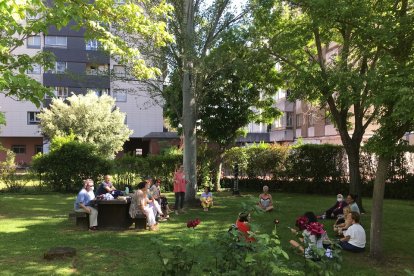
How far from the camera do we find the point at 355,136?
15.9 meters

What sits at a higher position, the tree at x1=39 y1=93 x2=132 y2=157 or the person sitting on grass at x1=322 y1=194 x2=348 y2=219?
the tree at x1=39 y1=93 x2=132 y2=157

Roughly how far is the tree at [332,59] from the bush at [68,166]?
1072 centimetres

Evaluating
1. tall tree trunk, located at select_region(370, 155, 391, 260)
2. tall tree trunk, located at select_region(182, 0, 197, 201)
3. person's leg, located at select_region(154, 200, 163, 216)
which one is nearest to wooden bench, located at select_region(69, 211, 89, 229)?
person's leg, located at select_region(154, 200, 163, 216)

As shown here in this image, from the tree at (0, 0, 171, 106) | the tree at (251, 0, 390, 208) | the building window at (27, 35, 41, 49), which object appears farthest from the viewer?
the building window at (27, 35, 41, 49)

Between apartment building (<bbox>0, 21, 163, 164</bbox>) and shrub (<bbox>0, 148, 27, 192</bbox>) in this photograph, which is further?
apartment building (<bbox>0, 21, 163, 164</bbox>)

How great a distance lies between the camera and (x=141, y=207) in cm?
1163

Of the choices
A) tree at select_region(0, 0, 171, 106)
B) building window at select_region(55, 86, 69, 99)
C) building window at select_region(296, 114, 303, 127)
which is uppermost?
building window at select_region(55, 86, 69, 99)

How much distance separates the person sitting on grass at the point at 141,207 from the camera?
11.7 m

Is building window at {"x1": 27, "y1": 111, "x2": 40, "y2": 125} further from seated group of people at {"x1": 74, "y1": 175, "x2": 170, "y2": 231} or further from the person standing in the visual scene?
seated group of people at {"x1": 74, "y1": 175, "x2": 170, "y2": 231}

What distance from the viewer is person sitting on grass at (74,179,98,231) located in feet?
38.2

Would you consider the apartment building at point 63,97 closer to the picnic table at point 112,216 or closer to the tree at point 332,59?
the tree at point 332,59

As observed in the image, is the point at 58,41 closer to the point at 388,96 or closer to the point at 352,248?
the point at 352,248

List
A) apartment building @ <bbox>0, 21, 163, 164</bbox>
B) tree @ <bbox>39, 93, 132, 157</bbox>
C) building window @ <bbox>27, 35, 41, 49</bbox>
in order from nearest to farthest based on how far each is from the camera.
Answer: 1. tree @ <bbox>39, 93, 132, 157</bbox>
2. building window @ <bbox>27, 35, 41, 49</bbox>
3. apartment building @ <bbox>0, 21, 163, 164</bbox>

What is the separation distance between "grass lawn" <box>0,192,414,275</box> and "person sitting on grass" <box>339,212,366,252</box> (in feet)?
0.50
